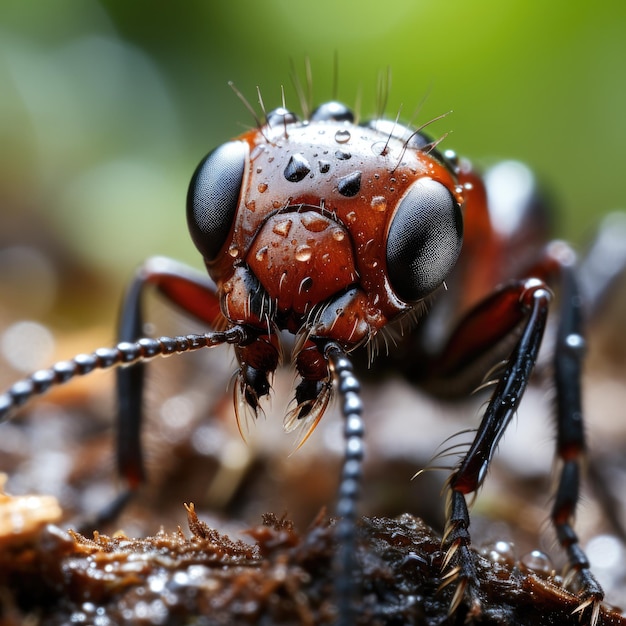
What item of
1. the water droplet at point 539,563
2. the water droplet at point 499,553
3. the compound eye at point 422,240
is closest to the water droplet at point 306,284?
the compound eye at point 422,240

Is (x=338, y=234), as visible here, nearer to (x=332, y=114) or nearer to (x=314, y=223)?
(x=314, y=223)

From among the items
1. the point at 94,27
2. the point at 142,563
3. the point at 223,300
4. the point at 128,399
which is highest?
the point at 94,27

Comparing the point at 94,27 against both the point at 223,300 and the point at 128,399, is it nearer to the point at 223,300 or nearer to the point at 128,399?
the point at 128,399

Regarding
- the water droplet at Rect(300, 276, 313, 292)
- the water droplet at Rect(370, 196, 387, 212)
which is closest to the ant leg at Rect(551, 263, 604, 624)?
the water droplet at Rect(370, 196, 387, 212)

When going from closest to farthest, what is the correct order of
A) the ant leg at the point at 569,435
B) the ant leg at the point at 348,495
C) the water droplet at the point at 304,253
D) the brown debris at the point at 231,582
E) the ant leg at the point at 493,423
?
the ant leg at the point at 348,495, the brown debris at the point at 231,582, the ant leg at the point at 493,423, the water droplet at the point at 304,253, the ant leg at the point at 569,435

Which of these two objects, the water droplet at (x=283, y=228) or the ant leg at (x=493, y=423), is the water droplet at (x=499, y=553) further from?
the water droplet at (x=283, y=228)

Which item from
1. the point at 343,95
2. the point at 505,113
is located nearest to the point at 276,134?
the point at 343,95

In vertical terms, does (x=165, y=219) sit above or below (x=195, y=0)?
below
